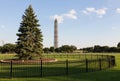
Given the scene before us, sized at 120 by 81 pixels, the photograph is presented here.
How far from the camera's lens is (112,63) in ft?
106

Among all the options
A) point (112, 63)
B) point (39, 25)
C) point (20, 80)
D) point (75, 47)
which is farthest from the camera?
point (75, 47)

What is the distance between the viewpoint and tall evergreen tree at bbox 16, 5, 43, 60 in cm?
4238

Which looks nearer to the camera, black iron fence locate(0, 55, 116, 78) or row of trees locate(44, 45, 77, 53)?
black iron fence locate(0, 55, 116, 78)

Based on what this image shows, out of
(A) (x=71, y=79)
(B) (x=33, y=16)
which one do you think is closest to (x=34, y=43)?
(B) (x=33, y=16)

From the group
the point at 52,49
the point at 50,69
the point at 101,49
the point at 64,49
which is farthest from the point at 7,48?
the point at 50,69

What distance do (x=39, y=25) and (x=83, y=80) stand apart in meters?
27.2

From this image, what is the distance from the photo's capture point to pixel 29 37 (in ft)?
142

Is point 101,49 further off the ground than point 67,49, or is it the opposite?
point 67,49

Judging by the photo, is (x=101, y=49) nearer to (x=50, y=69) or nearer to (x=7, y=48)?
(x=7, y=48)

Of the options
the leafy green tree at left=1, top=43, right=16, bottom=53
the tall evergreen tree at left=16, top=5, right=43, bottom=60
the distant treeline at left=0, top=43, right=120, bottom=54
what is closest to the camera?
the tall evergreen tree at left=16, top=5, right=43, bottom=60

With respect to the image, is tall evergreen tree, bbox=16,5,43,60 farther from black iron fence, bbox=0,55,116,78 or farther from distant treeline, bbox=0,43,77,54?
distant treeline, bbox=0,43,77,54

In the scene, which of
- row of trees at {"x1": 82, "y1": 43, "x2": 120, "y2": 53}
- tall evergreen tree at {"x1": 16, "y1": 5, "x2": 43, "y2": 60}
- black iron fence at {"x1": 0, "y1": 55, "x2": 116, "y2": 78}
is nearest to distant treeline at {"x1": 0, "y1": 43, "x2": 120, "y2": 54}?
row of trees at {"x1": 82, "y1": 43, "x2": 120, "y2": 53}

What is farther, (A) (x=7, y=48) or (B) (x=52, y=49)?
(A) (x=7, y=48)

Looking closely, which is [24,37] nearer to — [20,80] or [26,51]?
[26,51]
